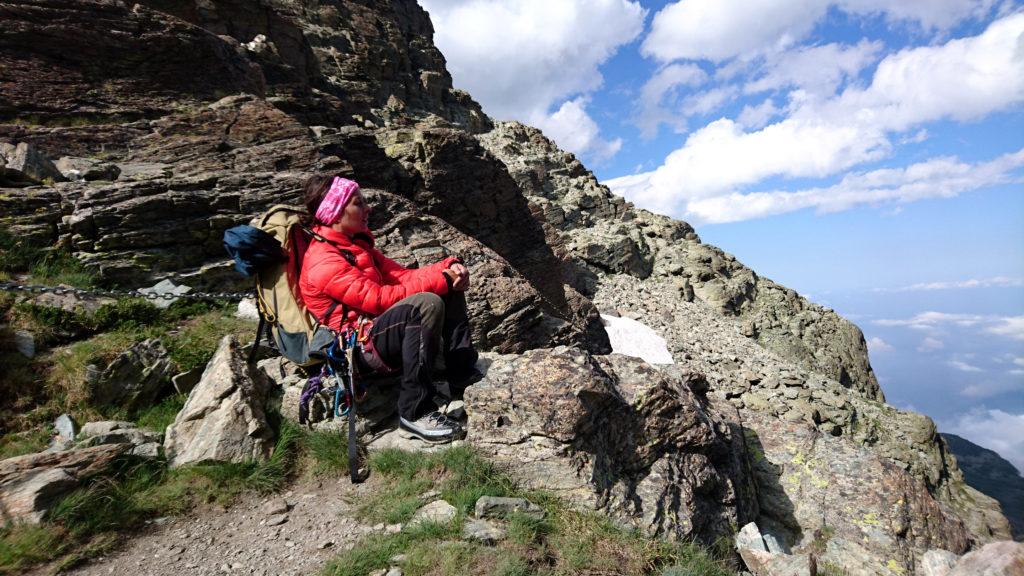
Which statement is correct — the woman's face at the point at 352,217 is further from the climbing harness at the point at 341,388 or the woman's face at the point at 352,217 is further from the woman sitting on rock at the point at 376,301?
the climbing harness at the point at 341,388

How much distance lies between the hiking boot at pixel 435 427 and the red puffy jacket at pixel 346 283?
1244mm

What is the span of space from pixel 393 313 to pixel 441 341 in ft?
2.61

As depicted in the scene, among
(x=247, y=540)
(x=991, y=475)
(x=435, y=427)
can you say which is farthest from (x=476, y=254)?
(x=991, y=475)

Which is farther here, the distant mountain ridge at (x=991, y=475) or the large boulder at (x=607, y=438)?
the distant mountain ridge at (x=991, y=475)

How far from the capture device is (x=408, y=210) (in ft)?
35.4

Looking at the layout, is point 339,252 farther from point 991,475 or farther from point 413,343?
point 991,475

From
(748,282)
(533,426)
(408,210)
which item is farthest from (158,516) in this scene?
(748,282)

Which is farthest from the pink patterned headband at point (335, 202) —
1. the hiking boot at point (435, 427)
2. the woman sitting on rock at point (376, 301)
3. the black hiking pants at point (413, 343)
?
the hiking boot at point (435, 427)

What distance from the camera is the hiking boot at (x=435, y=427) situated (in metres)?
4.96

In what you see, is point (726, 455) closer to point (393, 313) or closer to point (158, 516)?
point (393, 313)

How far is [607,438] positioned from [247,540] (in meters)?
3.60

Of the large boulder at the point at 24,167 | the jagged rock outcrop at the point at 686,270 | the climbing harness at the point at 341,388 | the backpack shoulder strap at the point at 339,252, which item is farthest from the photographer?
the jagged rock outcrop at the point at 686,270

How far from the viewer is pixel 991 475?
113562mm

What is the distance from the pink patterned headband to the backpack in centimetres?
25
